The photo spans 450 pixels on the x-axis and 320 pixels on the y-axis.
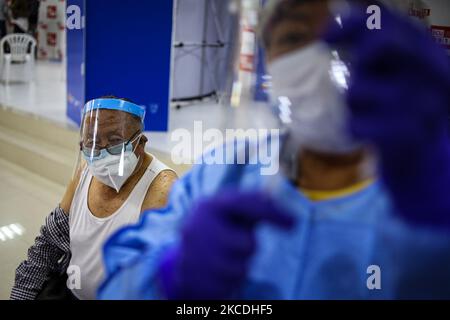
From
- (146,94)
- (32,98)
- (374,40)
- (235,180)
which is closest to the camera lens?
(374,40)

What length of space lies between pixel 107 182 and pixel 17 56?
578 cm

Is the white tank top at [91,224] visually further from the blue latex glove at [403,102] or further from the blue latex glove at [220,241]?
the blue latex glove at [403,102]

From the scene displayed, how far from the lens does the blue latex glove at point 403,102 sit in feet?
1.23

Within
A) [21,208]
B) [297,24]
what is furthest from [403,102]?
[21,208]

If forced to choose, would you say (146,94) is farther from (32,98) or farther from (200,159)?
(32,98)

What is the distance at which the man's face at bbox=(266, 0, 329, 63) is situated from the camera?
411 millimetres

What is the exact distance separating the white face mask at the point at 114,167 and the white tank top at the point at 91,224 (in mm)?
40

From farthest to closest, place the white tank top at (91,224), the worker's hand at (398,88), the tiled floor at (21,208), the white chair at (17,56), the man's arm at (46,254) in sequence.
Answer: the white chair at (17,56)
the tiled floor at (21,208)
the man's arm at (46,254)
the white tank top at (91,224)
the worker's hand at (398,88)

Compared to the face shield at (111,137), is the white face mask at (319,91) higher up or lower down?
higher up

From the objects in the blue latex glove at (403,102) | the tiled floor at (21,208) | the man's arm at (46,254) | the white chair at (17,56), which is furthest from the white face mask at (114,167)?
the white chair at (17,56)

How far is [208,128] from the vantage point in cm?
60

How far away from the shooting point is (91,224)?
2.88ft

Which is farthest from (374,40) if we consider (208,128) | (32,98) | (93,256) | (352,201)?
(32,98)

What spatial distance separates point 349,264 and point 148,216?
0.25 meters
